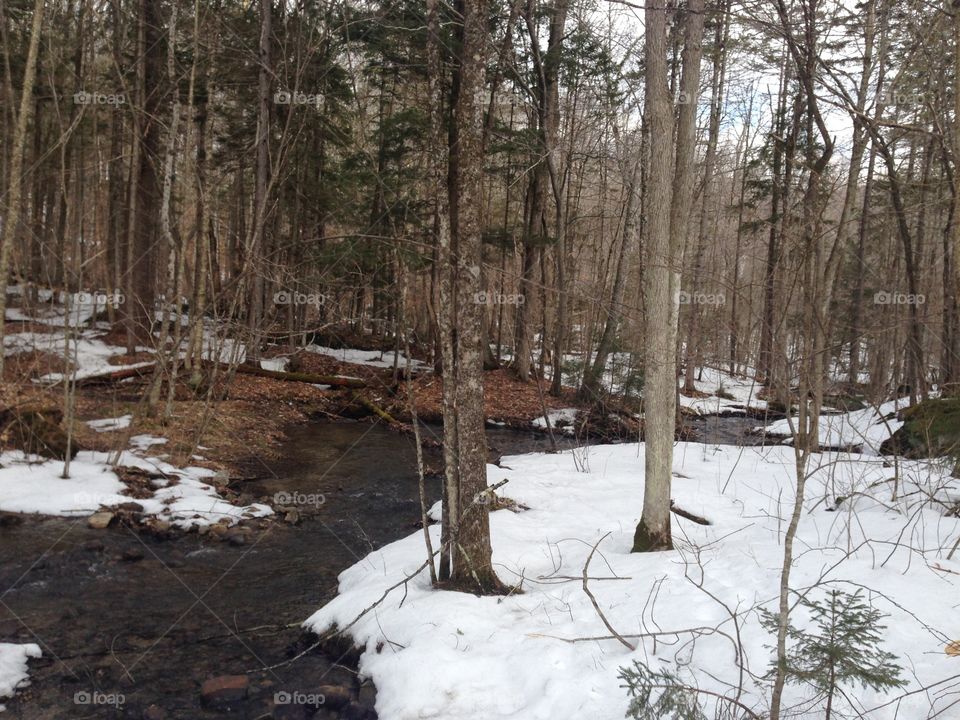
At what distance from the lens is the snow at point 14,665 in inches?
171

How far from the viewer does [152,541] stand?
7125mm

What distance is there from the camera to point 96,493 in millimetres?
7859

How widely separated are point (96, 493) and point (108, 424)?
2.83 m

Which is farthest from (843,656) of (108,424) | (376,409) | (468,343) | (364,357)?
(364,357)

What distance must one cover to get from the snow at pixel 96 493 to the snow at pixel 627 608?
8.63 feet

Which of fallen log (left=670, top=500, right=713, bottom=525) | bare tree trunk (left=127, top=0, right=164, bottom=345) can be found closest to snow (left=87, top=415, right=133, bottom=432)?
bare tree trunk (left=127, top=0, right=164, bottom=345)

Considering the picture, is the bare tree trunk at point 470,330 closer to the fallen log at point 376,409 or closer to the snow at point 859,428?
the snow at point 859,428

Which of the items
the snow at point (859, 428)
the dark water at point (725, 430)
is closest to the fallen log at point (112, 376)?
the dark water at point (725, 430)

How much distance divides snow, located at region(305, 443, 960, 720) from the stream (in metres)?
0.44

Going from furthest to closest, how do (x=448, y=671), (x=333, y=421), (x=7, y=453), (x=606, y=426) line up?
(x=606, y=426) → (x=333, y=421) → (x=7, y=453) → (x=448, y=671)

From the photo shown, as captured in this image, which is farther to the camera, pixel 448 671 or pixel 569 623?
pixel 569 623

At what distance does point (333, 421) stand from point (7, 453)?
21.1ft

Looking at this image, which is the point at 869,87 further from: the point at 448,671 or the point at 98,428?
the point at 98,428

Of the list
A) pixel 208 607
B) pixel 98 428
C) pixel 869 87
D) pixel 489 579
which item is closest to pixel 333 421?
pixel 98 428
